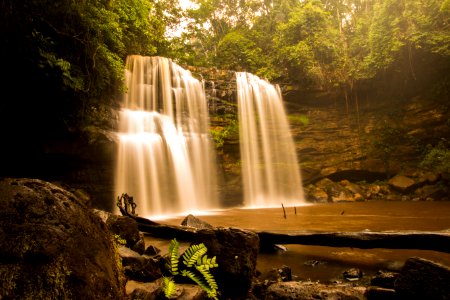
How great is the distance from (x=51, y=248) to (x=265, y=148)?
612 inches

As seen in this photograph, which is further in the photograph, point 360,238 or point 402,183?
point 402,183

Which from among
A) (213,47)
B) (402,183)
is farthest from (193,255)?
(213,47)

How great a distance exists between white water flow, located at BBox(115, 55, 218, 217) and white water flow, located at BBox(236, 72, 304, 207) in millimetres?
2252

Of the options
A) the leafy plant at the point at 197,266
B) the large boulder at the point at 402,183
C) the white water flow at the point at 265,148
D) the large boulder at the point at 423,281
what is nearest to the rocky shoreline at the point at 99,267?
the large boulder at the point at 423,281


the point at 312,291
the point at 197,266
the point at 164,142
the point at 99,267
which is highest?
the point at 164,142

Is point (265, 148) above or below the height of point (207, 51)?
below

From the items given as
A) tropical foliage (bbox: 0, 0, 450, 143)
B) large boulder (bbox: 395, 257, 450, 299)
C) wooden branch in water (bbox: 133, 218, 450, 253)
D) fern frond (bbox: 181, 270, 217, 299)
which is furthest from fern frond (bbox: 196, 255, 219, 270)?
tropical foliage (bbox: 0, 0, 450, 143)

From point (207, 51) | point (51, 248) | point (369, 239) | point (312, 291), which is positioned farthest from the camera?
point (207, 51)

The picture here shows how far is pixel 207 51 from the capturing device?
28922 millimetres

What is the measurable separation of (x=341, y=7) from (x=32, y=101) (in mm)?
25800

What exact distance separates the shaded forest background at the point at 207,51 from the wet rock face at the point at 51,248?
21.8 feet

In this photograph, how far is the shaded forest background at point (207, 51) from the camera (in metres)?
7.92

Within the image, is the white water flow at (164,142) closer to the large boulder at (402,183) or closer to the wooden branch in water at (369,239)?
the wooden branch in water at (369,239)

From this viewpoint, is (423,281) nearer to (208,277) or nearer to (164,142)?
(208,277)
